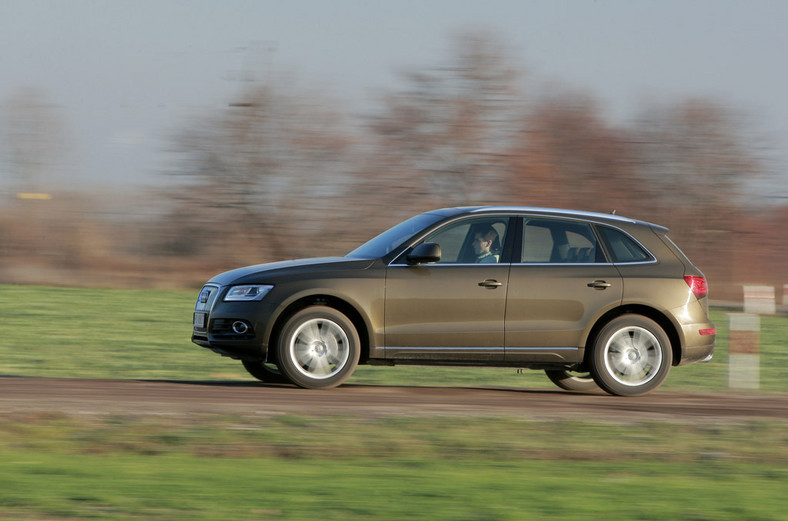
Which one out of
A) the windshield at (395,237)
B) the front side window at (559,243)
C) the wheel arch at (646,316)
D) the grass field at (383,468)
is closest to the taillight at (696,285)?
the wheel arch at (646,316)

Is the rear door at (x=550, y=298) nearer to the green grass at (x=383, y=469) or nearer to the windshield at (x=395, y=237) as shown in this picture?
the windshield at (x=395, y=237)

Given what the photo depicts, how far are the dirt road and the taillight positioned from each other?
1041 millimetres

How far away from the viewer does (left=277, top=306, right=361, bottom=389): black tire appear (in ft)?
34.6

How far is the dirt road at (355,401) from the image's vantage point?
364 inches

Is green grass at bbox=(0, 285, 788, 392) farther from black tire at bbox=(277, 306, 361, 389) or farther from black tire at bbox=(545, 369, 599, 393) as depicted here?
black tire at bbox=(277, 306, 361, 389)

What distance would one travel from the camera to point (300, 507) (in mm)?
5938

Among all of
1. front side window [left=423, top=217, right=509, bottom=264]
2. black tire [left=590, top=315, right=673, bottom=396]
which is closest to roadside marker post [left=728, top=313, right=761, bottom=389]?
black tire [left=590, top=315, right=673, bottom=396]

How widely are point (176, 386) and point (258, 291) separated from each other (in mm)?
1404

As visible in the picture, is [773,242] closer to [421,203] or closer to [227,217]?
[421,203]

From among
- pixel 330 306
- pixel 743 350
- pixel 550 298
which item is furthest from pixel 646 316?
pixel 743 350

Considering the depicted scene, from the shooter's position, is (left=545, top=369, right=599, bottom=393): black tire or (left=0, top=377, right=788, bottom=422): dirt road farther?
(left=545, top=369, right=599, bottom=393): black tire

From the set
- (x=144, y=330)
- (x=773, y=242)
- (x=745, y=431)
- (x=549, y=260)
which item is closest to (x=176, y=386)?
(x=549, y=260)

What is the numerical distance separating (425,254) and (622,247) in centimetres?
201

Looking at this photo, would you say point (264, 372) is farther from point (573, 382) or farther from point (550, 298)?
point (573, 382)
